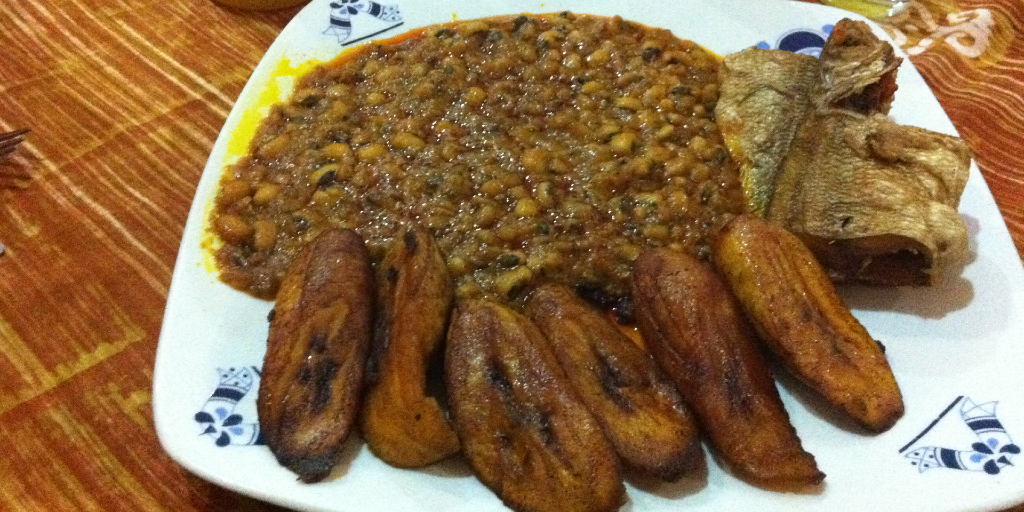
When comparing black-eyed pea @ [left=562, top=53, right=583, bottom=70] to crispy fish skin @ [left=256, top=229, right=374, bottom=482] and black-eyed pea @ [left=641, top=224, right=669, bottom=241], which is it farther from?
crispy fish skin @ [left=256, top=229, right=374, bottom=482]

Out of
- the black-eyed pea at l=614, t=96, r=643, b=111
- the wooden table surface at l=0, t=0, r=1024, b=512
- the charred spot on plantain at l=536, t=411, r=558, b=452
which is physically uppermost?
the black-eyed pea at l=614, t=96, r=643, b=111

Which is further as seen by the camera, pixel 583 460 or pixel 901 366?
pixel 901 366

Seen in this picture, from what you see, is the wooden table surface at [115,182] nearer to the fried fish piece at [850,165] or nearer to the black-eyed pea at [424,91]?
the fried fish piece at [850,165]

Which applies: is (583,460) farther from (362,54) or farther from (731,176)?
(362,54)

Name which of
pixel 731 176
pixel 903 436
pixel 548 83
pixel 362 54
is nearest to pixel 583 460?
pixel 903 436

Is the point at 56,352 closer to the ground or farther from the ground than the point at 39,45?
closer to the ground

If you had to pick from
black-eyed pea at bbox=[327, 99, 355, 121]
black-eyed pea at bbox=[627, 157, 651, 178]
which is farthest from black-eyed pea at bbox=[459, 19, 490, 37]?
black-eyed pea at bbox=[627, 157, 651, 178]
